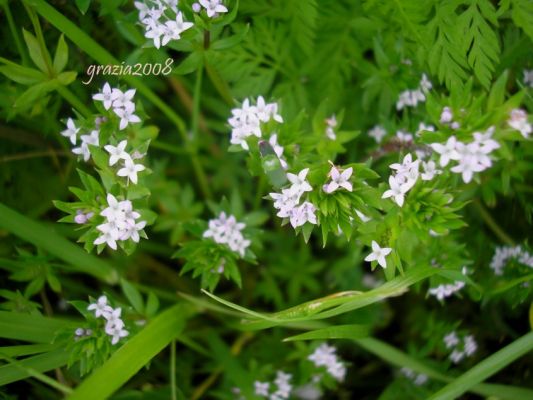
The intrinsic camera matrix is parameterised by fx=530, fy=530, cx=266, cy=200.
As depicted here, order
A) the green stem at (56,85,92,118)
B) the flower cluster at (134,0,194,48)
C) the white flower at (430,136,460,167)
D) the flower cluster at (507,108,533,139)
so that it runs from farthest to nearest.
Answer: the green stem at (56,85,92,118), the flower cluster at (134,0,194,48), the white flower at (430,136,460,167), the flower cluster at (507,108,533,139)

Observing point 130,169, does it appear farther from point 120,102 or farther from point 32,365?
point 32,365

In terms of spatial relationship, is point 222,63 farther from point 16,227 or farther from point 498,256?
point 498,256

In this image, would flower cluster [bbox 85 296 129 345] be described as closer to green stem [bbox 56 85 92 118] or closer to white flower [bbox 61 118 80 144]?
white flower [bbox 61 118 80 144]

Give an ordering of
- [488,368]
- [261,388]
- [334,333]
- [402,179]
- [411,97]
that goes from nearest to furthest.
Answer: [402,179]
[334,333]
[488,368]
[411,97]
[261,388]

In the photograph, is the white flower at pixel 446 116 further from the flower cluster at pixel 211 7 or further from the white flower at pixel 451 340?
the white flower at pixel 451 340

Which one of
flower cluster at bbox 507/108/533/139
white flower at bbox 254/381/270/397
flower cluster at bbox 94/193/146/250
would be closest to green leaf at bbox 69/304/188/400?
flower cluster at bbox 94/193/146/250

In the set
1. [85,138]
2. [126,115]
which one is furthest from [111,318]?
[126,115]
